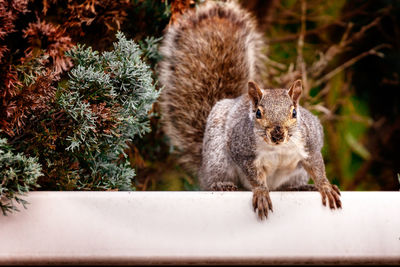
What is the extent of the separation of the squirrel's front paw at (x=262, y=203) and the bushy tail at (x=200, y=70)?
460 mm

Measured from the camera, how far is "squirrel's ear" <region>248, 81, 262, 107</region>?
3.82ft

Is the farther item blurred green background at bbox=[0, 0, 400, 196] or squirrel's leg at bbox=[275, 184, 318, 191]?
blurred green background at bbox=[0, 0, 400, 196]

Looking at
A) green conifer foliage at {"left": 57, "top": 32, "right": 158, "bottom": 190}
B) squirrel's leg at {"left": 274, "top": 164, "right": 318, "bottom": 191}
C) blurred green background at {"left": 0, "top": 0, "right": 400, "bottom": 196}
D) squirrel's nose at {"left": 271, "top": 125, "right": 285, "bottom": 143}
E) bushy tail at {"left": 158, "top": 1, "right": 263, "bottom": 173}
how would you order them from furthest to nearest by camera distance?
blurred green background at {"left": 0, "top": 0, "right": 400, "bottom": 196} < bushy tail at {"left": 158, "top": 1, "right": 263, "bottom": 173} < squirrel's leg at {"left": 274, "top": 164, "right": 318, "bottom": 191} < green conifer foliage at {"left": 57, "top": 32, "right": 158, "bottom": 190} < squirrel's nose at {"left": 271, "top": 125, "right": 285, "bottom": 143}

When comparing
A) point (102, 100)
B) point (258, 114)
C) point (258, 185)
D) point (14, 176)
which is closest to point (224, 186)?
point (258, 185)

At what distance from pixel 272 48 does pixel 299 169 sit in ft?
3.86

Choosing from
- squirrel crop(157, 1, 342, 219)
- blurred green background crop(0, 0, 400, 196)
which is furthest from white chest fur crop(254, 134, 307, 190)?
blurred green background crop(0, 0, 400, 196)

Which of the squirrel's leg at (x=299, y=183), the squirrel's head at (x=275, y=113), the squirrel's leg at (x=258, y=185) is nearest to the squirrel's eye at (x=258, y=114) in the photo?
the squirrel's head at (x=275, y=113)

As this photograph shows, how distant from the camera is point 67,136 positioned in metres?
1.17

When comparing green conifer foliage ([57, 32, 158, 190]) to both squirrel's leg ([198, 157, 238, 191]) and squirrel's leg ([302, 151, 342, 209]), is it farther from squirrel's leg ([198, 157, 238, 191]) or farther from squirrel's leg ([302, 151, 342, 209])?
squirrel's leg ([302, 151, 342, 209])

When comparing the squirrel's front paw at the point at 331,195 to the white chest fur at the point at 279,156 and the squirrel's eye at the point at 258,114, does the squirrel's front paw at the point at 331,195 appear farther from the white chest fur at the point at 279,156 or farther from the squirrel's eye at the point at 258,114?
the squirrel's eye at the point at 258,114

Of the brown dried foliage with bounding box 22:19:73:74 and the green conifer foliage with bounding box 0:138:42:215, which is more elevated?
the brown dried foliage with bounding box 22:19:73:74

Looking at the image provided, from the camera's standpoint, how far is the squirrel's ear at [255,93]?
3.82 ft

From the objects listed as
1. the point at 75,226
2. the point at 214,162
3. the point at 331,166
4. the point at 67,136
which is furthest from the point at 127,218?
the point at 331,166

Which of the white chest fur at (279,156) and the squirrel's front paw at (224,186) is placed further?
the squirrel's front paw at (224,186)
